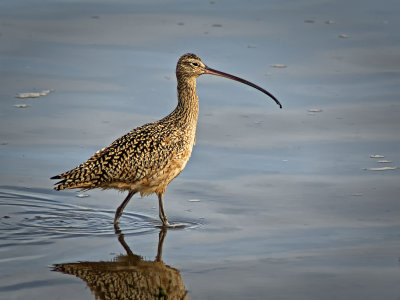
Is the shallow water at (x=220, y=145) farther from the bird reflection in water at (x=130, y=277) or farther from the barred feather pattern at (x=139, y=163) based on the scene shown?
the barred feather pattern at (x=139, y=163)

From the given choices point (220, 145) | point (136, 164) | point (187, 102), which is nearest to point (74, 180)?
point (136, 164)

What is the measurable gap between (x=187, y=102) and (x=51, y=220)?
1723mm

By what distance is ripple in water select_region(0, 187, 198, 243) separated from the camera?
24.0ft

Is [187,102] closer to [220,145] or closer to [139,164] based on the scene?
[139,164]

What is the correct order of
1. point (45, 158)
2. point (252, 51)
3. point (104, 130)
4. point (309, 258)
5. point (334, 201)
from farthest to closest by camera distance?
point (252, 51) → point (104, 130) → point (45, 158) → point (334, 201) → point (309, 258)

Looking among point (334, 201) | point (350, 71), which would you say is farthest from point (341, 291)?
point (350, 71)

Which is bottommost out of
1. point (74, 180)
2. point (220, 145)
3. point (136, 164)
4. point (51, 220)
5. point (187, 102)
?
point (51, 220)

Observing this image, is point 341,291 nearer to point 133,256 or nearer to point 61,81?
point 133,256

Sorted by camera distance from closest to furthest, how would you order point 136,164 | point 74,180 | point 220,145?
point 74,180
point 136,164
point 220,145

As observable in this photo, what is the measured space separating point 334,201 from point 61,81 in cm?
469

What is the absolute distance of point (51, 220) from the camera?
7.64m

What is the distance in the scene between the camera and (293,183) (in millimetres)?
8531

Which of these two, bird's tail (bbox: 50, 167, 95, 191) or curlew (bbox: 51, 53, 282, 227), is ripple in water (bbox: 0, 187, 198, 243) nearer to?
curlew (bbox: 51, 53, 282, 227)

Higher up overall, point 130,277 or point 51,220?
point 51,220
